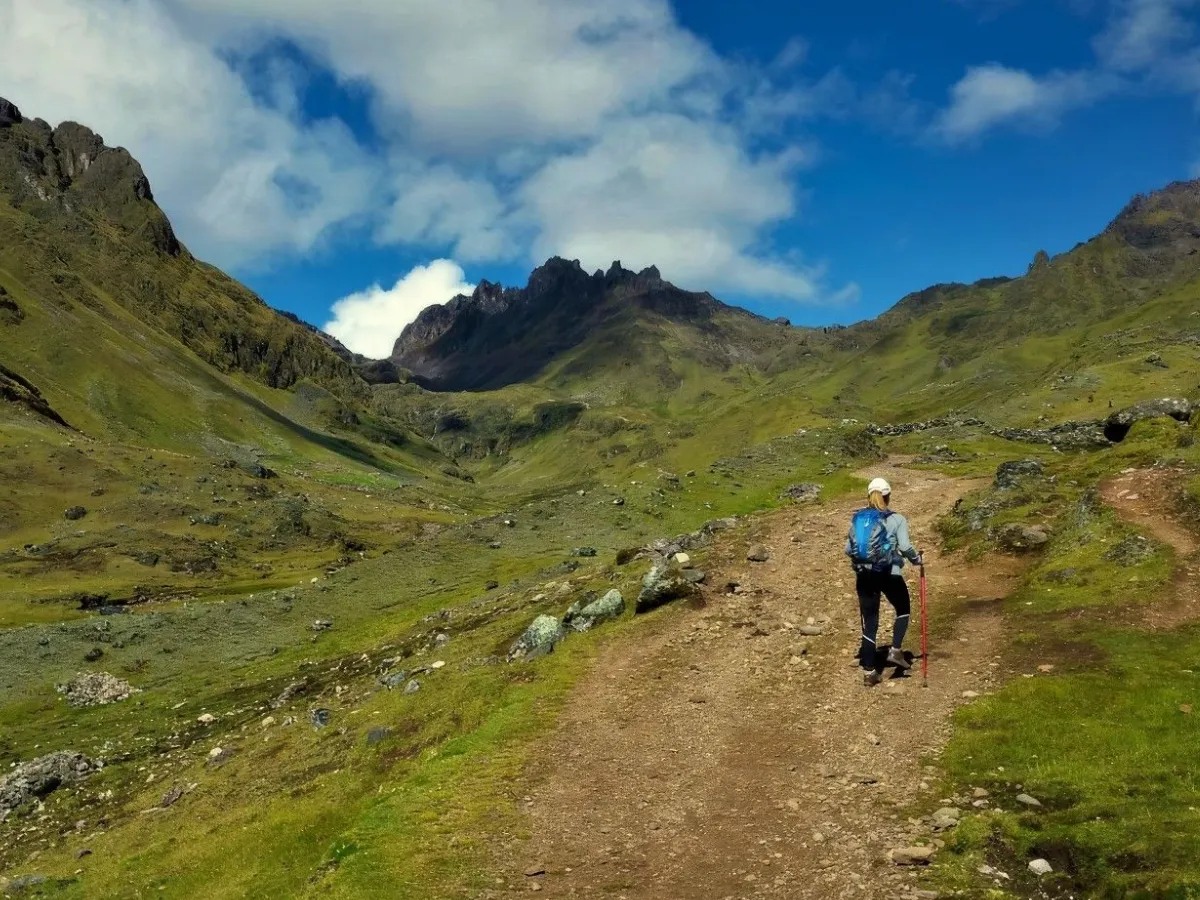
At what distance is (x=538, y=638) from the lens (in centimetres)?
3170

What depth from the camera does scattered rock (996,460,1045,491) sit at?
129 ft

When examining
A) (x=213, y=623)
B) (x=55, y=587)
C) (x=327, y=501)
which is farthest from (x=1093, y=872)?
(x=327, y=501)

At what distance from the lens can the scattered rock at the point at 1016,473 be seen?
39319mm

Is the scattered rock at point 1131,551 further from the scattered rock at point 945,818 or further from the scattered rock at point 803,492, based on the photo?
the scattered rock at point 803,492

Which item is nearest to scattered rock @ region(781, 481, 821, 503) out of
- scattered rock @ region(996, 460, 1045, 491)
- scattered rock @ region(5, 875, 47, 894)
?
scattered rock @ region(996, 460, 1045, 491)

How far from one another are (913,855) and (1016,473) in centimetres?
3170

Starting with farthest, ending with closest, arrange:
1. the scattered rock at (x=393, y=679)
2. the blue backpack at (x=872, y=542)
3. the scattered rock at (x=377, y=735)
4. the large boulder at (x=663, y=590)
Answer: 1. the scattered rock at (x=393, y=679)
2. the large boulder at (x=663, y=590)
3. the scattered rock at (x=377, y=735)
4. the blue backpack at (x=872, y=542)

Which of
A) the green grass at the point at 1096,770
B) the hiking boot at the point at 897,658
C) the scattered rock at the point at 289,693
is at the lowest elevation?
the scattered rock at the point at 289,693

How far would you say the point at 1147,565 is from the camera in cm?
2519

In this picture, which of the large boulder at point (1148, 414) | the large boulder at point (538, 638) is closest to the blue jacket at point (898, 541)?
the large boulder at point (538, 638)

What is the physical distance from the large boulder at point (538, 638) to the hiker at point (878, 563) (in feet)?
39.8

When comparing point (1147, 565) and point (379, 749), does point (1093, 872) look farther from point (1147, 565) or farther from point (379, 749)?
point (379, 749)

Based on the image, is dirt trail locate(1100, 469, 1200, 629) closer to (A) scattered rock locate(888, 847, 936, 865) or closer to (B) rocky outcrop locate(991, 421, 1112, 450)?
(A) scattered rock locate(888, 847, 936, 865)

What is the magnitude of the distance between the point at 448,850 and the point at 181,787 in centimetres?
2114
